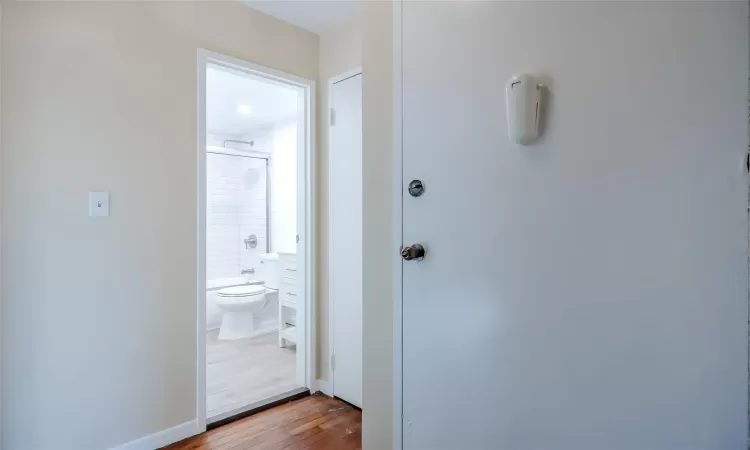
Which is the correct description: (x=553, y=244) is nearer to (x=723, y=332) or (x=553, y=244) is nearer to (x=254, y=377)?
(x=723, y=332)

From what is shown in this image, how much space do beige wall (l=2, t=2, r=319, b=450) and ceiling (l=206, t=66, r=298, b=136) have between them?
2.94 feet

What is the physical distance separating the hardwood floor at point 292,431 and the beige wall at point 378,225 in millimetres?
588

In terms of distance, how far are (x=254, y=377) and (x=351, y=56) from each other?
7.51 ft

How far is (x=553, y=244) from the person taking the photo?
3.31 ft

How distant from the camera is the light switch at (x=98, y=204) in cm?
170

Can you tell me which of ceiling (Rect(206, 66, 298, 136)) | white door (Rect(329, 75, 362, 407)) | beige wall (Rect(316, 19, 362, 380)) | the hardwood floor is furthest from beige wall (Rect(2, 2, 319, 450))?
ceiling (Rect(206, 66, 298, 136))

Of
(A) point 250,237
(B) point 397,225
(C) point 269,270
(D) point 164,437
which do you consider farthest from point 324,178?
(A) point 250,237

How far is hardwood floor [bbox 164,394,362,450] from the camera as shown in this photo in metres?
1.92

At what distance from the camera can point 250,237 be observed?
15.4ft

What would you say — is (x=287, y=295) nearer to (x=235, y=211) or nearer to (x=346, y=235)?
(x=346, y=235)

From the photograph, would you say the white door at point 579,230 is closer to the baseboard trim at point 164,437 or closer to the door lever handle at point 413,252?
the door lever handle at point 413,252

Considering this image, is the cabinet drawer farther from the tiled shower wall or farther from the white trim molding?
the tiled shower wall

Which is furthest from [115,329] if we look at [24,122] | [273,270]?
[273,270]

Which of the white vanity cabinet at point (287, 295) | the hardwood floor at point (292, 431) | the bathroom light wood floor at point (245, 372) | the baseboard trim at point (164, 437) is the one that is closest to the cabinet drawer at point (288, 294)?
the white vanity cabinet at point (287, 295)
